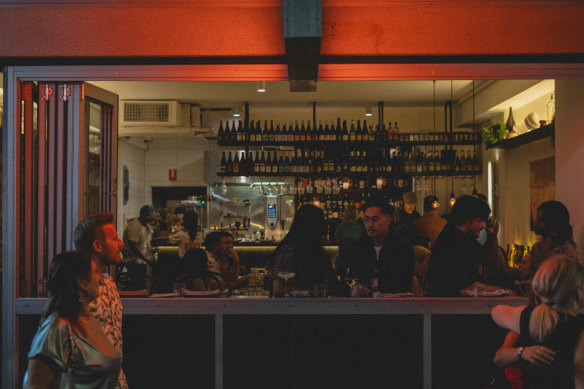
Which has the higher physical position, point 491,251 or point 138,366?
point 491,251

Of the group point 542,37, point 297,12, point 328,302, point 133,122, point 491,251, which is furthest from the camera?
point 133,122

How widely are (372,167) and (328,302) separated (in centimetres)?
547

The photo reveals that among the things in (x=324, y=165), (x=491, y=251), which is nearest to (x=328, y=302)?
(x=491, y=251)

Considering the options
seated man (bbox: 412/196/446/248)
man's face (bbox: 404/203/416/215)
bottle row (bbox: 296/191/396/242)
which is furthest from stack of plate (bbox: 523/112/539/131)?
bottle row (bbox: 296/191/396/242)

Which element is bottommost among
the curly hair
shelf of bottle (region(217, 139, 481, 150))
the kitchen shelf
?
the curly hair

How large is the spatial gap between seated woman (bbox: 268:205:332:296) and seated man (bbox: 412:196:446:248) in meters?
3.43

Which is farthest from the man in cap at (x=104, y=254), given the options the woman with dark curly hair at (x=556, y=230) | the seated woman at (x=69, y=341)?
the woman with dark curly hair at (x=556, y=230)

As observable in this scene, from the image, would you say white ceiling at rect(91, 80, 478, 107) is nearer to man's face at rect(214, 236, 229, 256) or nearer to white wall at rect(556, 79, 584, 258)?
man's face at rect(214, 236, 229, 256)

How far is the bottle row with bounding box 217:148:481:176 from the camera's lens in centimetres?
816

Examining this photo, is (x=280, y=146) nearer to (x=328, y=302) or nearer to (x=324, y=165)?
(x=324, y=165)

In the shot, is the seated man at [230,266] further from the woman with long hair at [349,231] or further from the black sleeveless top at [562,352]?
the black sleeveless top at [562,352]

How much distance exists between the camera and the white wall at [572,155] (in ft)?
12.4

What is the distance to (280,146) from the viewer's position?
27.9 ft

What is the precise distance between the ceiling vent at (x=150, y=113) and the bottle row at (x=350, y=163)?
3.98ft
